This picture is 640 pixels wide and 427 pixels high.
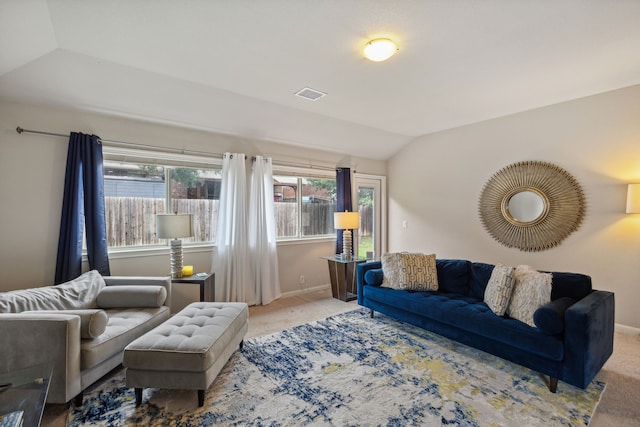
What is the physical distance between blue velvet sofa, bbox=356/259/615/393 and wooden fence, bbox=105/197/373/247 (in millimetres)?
1883

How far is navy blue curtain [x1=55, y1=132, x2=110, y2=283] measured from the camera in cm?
298

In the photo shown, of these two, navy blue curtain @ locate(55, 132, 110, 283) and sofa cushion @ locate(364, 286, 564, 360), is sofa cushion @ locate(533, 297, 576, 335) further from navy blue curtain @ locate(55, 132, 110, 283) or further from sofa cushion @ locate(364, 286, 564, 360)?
navy blue curtain @ locate(55, 132, 110, 283)

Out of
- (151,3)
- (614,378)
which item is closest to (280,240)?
(151,3)

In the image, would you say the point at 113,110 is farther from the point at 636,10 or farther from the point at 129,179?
the point at 636,10

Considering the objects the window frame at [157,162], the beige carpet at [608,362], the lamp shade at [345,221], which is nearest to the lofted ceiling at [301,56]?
the window frame at [157,162]

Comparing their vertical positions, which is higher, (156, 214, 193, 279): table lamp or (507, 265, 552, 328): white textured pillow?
(156, 214, 193, 279): table lamp

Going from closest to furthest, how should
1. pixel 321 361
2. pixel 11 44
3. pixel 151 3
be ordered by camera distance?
1. pixel 151 3
2. pixel 11 44
3. pixel 321 361

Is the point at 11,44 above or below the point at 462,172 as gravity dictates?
above

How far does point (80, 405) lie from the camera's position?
2023 mm

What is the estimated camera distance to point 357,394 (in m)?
2.17

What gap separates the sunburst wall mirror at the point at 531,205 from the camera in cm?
361

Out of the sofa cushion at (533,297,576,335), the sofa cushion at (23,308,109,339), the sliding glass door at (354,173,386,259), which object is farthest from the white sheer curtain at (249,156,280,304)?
the sofa cushion at (533,297,576,335)

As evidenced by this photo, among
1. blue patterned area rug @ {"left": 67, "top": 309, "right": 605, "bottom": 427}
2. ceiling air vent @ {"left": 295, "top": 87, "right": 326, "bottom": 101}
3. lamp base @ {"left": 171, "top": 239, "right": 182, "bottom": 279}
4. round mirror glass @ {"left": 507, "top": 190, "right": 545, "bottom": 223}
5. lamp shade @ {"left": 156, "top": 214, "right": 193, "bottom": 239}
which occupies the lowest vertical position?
blue patterned area rug @ {"left": 67, "top": 309, "right": 605, "bottom": 427}

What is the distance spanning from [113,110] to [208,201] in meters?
1.45
